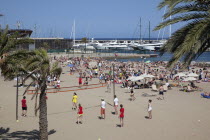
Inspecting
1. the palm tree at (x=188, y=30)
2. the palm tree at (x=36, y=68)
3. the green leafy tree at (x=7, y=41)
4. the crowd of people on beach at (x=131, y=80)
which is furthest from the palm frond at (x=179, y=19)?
the green leafy tree at (x=7, y=41)

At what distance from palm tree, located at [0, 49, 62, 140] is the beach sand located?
1.91 metres

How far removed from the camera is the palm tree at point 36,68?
927 cm

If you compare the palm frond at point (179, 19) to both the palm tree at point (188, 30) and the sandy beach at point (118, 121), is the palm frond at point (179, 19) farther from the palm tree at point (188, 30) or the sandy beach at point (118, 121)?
the sandy beach at point (118, 121)

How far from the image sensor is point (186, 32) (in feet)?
19.0

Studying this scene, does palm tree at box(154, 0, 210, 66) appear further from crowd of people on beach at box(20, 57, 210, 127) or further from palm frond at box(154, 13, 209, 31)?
crowd of people on beach at box(20, 57, 210, 127)

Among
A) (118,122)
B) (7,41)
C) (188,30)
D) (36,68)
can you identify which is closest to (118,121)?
(118,122)

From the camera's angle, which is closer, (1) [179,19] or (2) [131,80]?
(1) [179,19]

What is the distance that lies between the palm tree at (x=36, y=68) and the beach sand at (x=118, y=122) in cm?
191

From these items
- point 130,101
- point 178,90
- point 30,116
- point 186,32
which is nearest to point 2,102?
point 30,116

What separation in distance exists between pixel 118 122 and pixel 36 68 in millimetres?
5470

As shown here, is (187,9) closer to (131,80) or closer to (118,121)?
(118,121)

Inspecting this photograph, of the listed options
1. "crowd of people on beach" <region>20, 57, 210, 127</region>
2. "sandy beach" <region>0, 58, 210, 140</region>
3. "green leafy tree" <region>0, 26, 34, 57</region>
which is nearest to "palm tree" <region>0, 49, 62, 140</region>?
"green leafy tree" <region>0, 26, 34, 57</region>

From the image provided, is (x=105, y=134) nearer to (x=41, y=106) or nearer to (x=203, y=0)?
(x=41, y=106)

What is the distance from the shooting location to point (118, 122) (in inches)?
514
